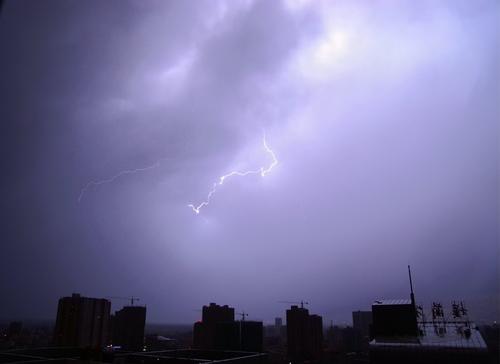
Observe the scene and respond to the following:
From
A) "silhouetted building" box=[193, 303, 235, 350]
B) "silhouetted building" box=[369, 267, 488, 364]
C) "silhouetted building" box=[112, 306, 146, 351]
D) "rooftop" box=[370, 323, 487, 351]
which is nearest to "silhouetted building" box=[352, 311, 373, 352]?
"silhouetted building" box=[193, 303, 235, 350]

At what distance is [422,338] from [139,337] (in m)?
63.0

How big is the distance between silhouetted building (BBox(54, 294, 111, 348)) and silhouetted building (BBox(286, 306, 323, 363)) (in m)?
39.4

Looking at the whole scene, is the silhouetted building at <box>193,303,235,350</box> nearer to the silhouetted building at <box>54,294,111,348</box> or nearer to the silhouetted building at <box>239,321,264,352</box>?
the silhouetted building at <box>239,321,264,352</box>

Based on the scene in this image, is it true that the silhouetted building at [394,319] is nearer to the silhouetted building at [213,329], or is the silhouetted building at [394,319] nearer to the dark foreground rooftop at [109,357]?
the dark foreground rooftop at [109,357]

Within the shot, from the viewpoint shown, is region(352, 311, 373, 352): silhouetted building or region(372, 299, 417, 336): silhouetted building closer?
region(372, 299, 417, 336): silhouetted building

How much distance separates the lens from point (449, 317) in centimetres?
4194

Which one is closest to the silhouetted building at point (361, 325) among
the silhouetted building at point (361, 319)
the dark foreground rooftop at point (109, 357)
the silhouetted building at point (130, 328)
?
the silhouetted building at point (361, 319)

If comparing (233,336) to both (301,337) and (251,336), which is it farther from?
(301,337)

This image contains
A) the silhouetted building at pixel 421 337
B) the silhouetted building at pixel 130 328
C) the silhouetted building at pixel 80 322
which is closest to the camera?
the silhouetted building at pixel 421 337

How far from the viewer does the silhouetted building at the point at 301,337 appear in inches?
2965

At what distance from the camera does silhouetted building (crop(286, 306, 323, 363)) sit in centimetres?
7532

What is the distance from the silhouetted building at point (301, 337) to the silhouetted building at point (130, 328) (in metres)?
32.9

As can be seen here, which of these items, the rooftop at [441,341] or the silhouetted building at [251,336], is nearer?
the rooftop at [441,341]

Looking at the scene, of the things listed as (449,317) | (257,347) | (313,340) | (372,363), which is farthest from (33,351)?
(313,340)
